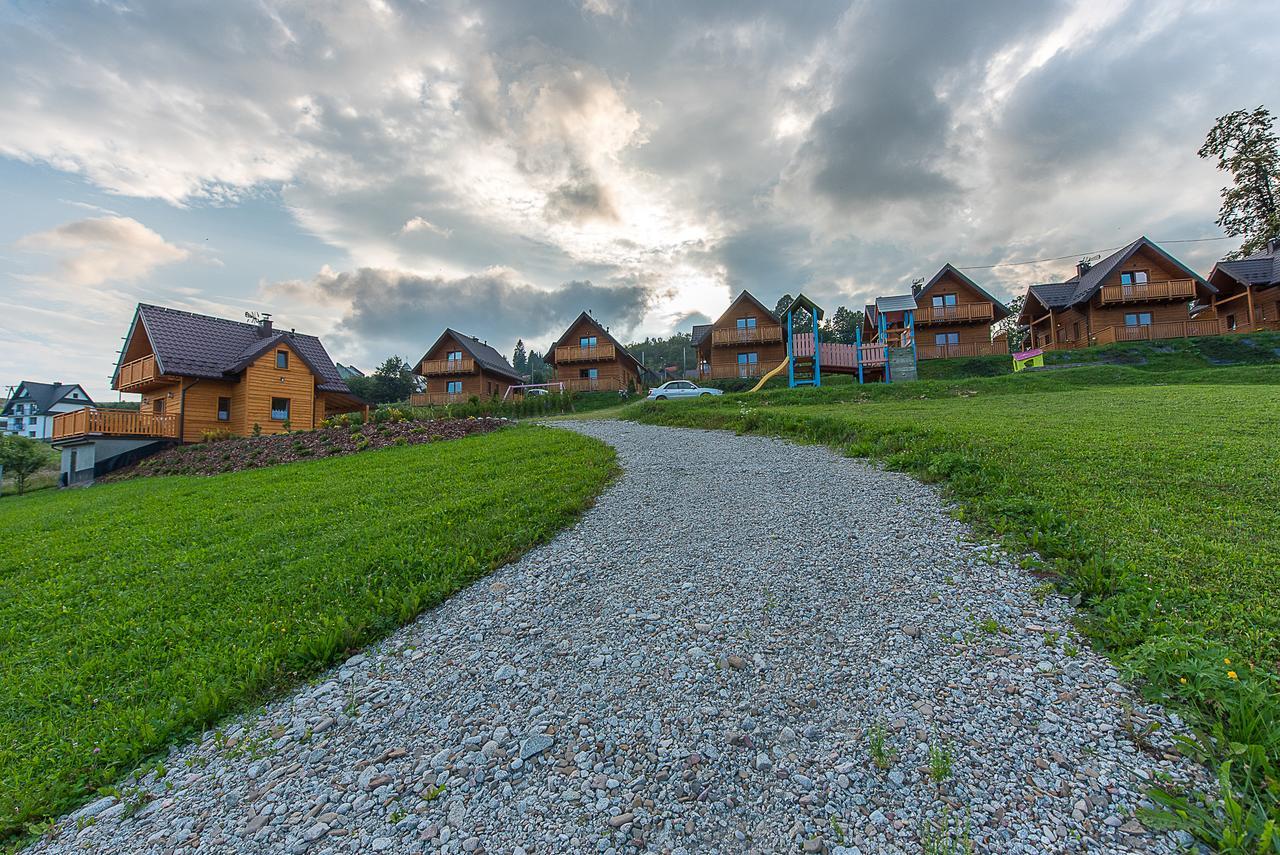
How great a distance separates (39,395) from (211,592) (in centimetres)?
9408

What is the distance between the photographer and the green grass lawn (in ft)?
11.1

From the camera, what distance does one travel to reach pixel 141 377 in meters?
24.3

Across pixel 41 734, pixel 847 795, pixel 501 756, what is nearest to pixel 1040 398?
pixel 847 795

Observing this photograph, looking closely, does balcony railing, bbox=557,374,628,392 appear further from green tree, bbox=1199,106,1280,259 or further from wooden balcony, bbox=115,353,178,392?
green tree, bbox=1199,106,1280,259

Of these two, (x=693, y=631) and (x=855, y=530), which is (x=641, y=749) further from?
(x=855, y=530)

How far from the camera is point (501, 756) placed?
2891mm

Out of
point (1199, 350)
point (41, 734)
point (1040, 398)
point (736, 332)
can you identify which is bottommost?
point (41, 734)

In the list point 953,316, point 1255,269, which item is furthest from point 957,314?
point 1255,269

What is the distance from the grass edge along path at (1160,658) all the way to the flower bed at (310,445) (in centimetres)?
1310

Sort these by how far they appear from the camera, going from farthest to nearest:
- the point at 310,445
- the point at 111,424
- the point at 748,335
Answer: the point at 748,335, the point at 111,424, the point at 310,445

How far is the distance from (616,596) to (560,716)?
143 cm

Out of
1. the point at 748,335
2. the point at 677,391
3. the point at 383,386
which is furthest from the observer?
the point at 383,386

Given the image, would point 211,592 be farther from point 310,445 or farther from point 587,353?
point 587,353

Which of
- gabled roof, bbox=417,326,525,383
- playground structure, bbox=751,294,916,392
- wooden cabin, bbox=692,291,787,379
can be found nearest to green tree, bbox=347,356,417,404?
gabled roof, bbox=417,326,525,383
